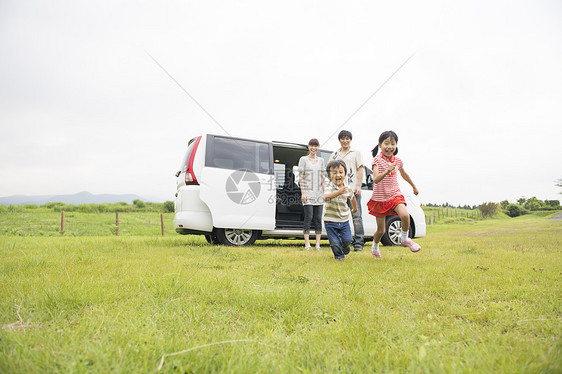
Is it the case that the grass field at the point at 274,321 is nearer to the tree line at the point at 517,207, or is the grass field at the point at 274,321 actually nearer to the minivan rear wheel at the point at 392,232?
the minivan rear wheel at the point at 392,232

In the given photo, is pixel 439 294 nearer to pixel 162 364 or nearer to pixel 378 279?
pixel 378 279

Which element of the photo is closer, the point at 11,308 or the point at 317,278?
the point at 11,308

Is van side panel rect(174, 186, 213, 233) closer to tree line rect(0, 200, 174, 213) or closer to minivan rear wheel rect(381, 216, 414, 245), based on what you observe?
minivan rear wheel rect(381, 216, 414, 245)

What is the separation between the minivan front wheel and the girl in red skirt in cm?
236

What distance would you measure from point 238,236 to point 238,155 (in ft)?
4.81

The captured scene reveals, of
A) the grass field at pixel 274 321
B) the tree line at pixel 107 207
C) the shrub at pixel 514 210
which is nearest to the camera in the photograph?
the grass field at pixel 274 321

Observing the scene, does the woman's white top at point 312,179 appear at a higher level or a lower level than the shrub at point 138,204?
higher

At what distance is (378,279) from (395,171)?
5.86 ft

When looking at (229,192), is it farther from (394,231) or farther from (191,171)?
(394,231)

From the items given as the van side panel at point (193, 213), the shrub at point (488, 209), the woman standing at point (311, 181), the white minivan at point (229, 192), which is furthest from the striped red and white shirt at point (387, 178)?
the shrub at point (488, 209)

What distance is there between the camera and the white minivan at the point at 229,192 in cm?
495

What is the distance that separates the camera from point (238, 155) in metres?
5.34

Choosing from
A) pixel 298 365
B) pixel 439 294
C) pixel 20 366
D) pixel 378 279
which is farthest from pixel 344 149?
pixel 20 366

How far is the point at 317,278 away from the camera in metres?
2.70
